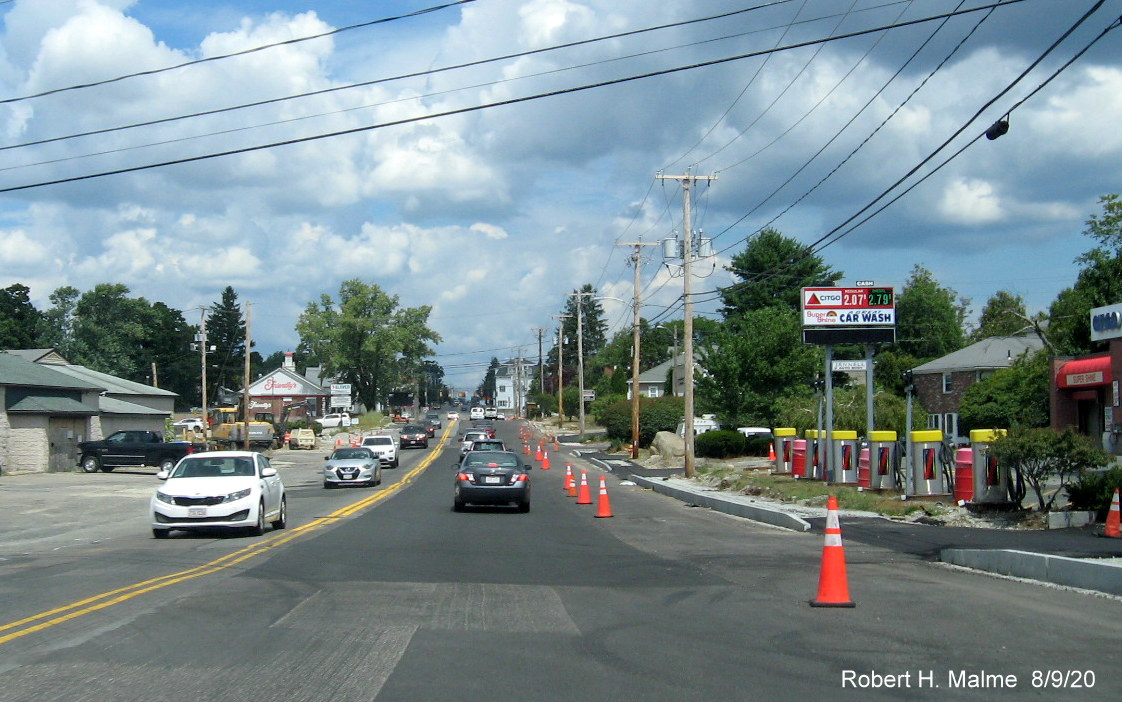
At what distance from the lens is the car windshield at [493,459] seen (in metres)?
23.8

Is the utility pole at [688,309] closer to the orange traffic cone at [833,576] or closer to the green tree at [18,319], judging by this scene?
the orange traffic cone at [833,576]

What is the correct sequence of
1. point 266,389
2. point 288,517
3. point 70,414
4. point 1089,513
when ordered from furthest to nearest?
point 266,389
point 70,414
point 288,517
point 1089,513

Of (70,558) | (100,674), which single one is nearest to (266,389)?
(70,558)

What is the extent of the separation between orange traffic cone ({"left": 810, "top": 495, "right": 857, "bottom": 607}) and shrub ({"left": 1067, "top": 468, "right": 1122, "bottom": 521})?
30.2ft

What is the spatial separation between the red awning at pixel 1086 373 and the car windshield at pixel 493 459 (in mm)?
24086

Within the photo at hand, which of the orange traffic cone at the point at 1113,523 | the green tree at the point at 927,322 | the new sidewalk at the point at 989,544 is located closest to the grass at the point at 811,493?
the new sidewalk at the point at 989,544

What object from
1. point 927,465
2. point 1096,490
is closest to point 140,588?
point 1096,490

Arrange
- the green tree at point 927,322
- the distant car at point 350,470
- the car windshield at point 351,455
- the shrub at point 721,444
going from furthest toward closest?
the green tree at point 927,322 < the shrub at point 721,444 < the car windshield at point 351,455 < the distant car at point 350,470

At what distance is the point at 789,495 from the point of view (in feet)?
84.3

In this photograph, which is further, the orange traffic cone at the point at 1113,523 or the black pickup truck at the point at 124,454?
the black pickup truck at the point at 124,454

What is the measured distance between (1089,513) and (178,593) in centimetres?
1437

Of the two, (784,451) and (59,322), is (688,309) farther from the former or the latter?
(59,322)

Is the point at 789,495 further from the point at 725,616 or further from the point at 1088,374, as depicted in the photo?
the point at 1088,374

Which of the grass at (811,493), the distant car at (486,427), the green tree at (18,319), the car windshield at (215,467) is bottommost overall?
the grass at (811,493)
